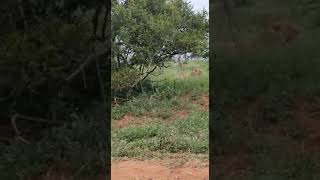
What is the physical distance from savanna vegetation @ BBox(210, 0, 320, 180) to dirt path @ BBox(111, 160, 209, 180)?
0.21m

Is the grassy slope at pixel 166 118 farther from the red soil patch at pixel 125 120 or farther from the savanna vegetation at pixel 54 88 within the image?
the savanna vegetation at pixel 54 88

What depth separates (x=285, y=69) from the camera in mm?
4297

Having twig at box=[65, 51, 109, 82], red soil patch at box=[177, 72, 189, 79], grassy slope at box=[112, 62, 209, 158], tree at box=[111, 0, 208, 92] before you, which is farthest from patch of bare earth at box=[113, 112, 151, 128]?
twig at box=[65, 51, 109, 82]

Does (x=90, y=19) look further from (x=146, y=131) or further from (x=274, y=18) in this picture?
(x=274, y=18)

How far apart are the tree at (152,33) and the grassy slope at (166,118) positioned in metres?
0.26

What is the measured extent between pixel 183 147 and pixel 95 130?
1017 mm

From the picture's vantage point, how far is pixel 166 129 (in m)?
4.97

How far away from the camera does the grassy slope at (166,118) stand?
4.44 m

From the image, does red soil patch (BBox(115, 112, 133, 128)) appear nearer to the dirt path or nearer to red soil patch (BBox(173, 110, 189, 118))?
red soil patch (BBox(173, 110, 189, 118))

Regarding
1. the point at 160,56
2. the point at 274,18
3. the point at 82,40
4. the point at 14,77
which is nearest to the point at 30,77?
the point at 14,77

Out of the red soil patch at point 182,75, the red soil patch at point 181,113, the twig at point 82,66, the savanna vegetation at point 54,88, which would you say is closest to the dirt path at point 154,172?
the savanna vegetation at point 54,88

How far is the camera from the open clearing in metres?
3.97

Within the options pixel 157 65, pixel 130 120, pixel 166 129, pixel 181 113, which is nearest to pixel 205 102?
pixel 181 113

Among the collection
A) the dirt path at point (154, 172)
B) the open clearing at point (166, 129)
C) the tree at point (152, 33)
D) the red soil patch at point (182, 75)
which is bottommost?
the dirt path at point (154, 172)
